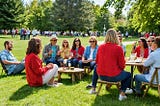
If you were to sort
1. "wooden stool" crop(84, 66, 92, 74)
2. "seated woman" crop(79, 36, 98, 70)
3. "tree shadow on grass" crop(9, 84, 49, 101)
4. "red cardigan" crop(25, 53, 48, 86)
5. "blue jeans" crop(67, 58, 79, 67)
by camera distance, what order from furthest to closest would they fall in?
"blue jeans" crop(67, 58, 79, 67), "wooden stool" crop(84, 66, 92, 74), "seated woman" crop(79, 36, 98, 70), "red cardigan" crop(25, 53, 48, 86), "tree shadow on grass" crop(9, 84, 49, 101)

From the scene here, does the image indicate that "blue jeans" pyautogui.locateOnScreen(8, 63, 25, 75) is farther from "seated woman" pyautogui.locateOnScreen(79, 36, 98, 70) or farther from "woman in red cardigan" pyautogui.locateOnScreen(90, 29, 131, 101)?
"woman in red cardigan" pyautogui.locateOnScreen(90, 29, 131, 101)

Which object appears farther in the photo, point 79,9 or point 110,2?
point 79,9

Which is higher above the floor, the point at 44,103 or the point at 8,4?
the point at 8,4

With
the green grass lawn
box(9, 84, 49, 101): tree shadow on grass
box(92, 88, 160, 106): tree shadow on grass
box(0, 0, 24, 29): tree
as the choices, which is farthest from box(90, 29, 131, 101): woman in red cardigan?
box(0, 0, 24, 29): tree

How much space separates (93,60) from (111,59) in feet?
11.5

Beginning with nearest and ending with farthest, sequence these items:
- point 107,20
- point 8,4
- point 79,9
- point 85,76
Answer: point 85,76 < point 8,4 < point 79,9 < point 107,20

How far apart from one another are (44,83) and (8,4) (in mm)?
45992

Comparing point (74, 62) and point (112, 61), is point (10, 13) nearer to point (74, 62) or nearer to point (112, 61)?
point (74, 62)

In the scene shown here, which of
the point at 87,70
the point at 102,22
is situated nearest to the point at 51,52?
the point at 87,70

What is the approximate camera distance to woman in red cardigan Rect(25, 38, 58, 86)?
30.1 ft

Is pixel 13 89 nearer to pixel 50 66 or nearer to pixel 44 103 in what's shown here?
pixel 50 66

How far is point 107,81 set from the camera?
8.22 meters

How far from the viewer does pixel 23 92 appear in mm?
9070

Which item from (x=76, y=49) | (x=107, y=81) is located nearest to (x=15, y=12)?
(x=76, y=49)
